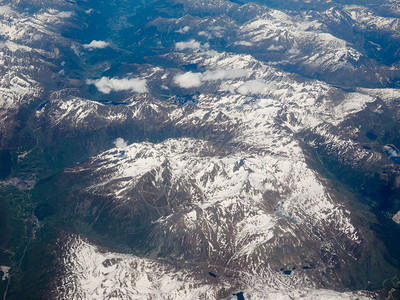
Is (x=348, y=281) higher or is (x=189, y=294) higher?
(x=189, y=294)

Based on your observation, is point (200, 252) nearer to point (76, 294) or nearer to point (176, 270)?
point (176, 270)

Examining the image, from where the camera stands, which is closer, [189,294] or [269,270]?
[189,294]

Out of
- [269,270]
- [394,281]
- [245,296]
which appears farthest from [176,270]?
[394,281]

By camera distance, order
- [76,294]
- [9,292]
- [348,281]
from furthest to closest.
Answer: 1. [348,281]
2. [9,292]
3. [76,294]

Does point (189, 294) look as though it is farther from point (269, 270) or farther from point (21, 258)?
point (21, 258)

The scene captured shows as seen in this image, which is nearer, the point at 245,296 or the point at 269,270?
the point at 245,296

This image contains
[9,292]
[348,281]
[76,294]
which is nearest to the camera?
[76,294]

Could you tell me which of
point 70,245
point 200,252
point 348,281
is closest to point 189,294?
point 200,252

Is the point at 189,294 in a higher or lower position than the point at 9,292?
higher
